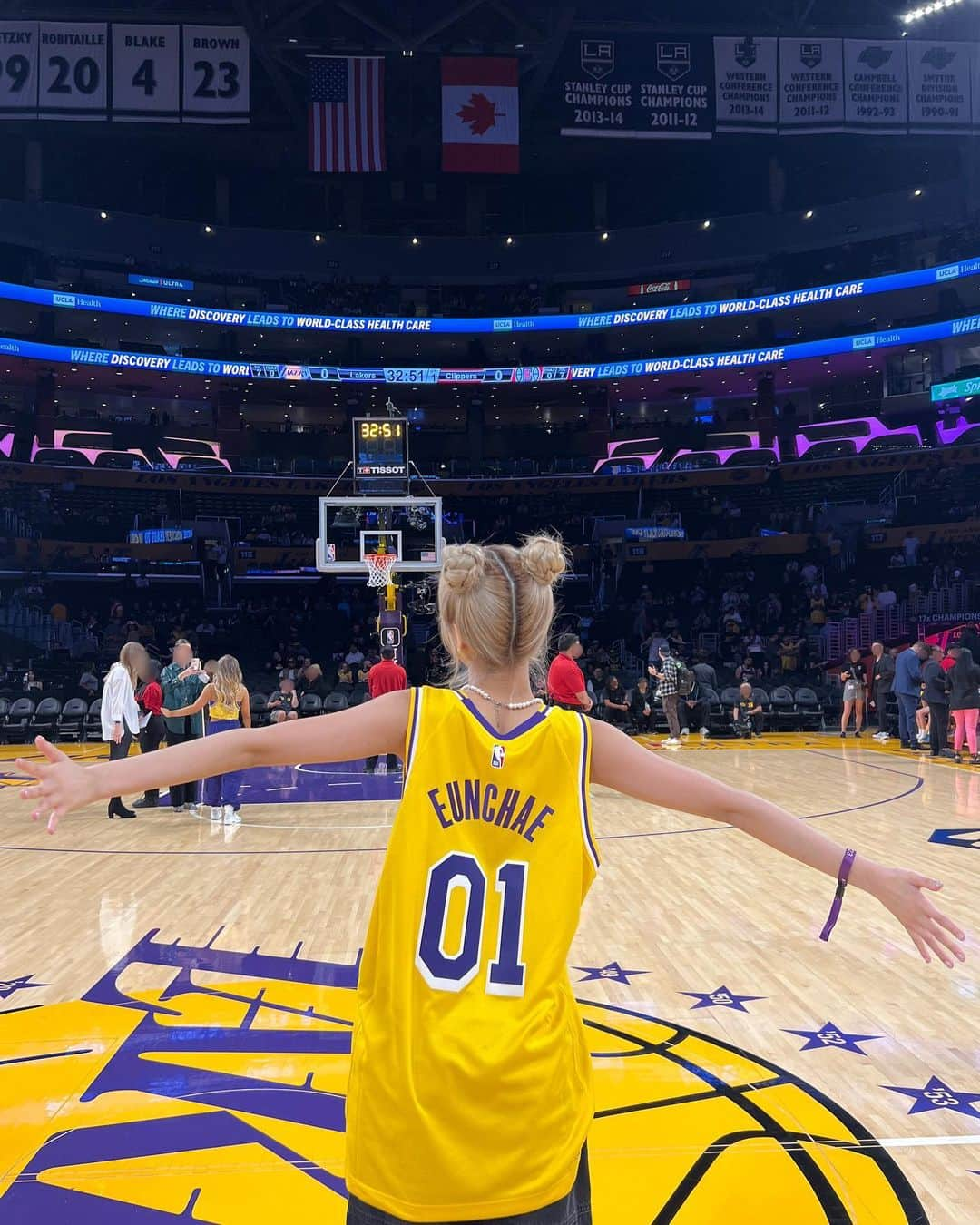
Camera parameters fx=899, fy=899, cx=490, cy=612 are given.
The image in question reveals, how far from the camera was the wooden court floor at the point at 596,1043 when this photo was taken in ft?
8.91

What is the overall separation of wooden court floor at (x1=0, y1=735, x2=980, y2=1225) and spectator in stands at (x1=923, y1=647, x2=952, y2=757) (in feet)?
21.0

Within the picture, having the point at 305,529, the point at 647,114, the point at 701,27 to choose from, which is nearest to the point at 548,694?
the point at 647,114

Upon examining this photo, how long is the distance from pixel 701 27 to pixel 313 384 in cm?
1740

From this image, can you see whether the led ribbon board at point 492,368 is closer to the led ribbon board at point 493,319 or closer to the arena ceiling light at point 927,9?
the led ribbon board at point 493,319

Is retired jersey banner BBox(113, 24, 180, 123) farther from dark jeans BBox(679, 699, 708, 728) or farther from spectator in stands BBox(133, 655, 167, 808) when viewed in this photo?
dark jeans BBox(679, 699, 708, 728)

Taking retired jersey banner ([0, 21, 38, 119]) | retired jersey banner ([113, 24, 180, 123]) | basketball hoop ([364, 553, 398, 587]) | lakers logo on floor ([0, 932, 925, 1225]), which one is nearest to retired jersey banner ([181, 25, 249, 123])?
retired jersey banner ([113, 24, 180, 123])

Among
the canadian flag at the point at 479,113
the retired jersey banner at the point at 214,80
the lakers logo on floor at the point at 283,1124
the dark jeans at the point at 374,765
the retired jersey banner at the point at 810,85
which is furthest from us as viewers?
the canadian flag at the point at 479,113

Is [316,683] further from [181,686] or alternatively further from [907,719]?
[907,719]

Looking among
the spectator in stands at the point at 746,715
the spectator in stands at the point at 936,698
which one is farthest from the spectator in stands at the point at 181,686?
the spectator in stands at the point at 746,715

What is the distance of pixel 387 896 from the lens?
1507 mm

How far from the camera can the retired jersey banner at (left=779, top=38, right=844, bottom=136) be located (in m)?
19.2

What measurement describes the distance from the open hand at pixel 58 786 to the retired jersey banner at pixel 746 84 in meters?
21.7

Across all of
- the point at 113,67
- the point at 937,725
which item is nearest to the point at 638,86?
the point at 113,67

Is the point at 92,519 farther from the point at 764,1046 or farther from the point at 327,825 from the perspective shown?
the point at 764,1046
